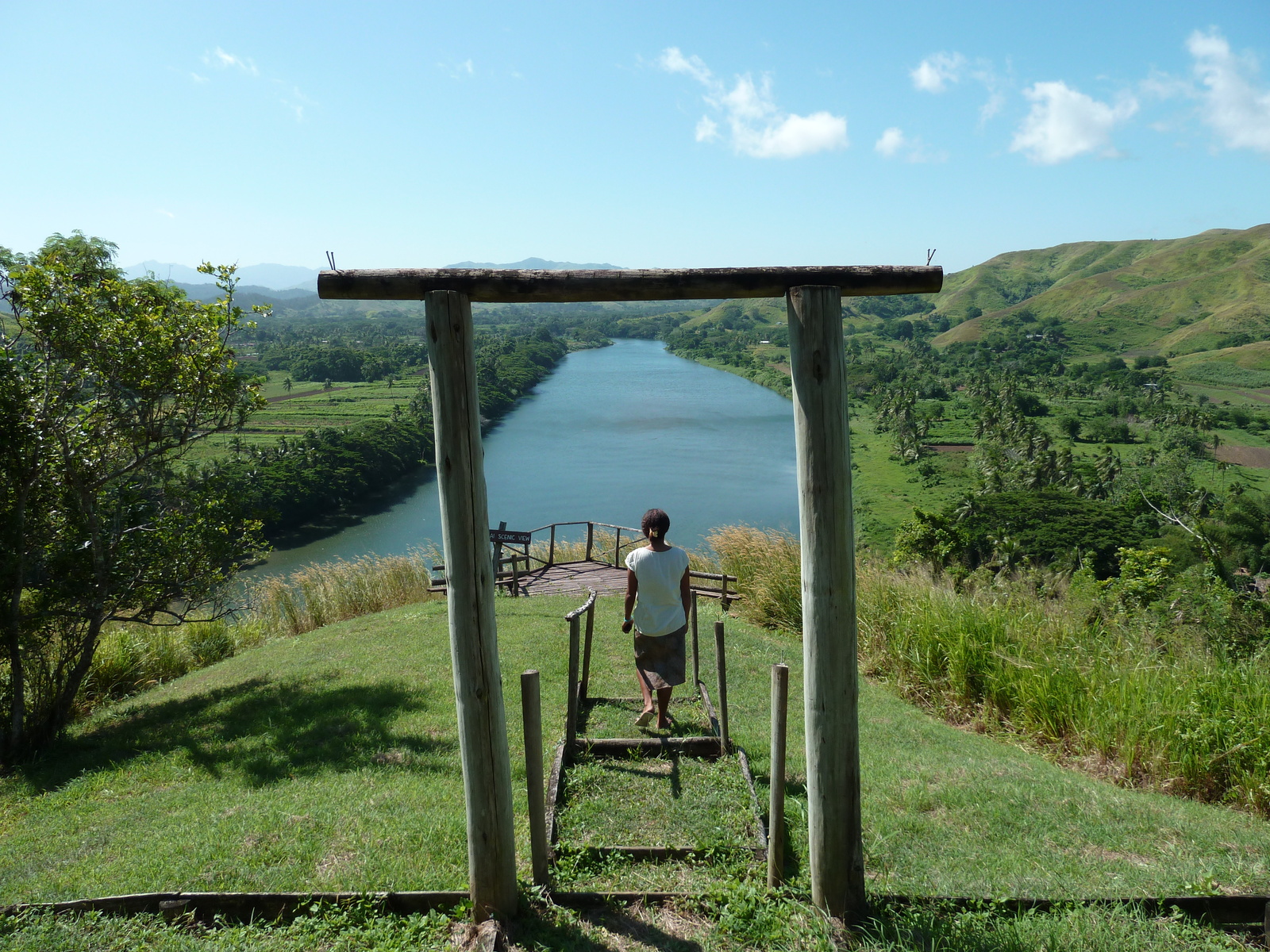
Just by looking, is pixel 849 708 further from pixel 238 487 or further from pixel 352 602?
pixel 352 602

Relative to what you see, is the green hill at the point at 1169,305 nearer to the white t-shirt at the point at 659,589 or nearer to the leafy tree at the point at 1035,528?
the leafy tree at the point at 1035,528

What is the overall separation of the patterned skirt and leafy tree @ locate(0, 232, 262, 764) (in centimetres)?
507

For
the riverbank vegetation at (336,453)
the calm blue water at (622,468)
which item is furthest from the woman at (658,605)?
the riverbank vegetation at (336,453)

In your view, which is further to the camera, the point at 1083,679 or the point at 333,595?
Answer: the point at 333,595

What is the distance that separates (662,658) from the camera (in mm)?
4961

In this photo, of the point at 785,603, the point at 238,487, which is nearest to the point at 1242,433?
the point at 785,603

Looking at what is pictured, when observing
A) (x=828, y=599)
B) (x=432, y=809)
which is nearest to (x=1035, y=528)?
(x=432, y=809)

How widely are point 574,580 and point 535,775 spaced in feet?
34.3

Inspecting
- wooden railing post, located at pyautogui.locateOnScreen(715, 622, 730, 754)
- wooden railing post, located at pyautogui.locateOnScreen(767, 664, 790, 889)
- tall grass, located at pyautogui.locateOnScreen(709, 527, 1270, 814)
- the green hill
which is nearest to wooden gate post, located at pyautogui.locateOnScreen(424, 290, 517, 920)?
wooden railing post, located at pyautogui.locateOnScreen(767, 664, 790, 889)

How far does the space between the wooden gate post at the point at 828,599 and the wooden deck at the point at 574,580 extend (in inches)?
361

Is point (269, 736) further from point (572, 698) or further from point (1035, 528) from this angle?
point (1035, 528)

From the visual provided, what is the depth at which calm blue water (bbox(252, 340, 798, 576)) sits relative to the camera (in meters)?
45.4

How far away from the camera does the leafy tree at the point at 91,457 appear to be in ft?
21.1

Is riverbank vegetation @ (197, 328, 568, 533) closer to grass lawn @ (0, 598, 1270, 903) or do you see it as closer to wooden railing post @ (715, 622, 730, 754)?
grass lawn @ (0, 598, 1270, 903)
